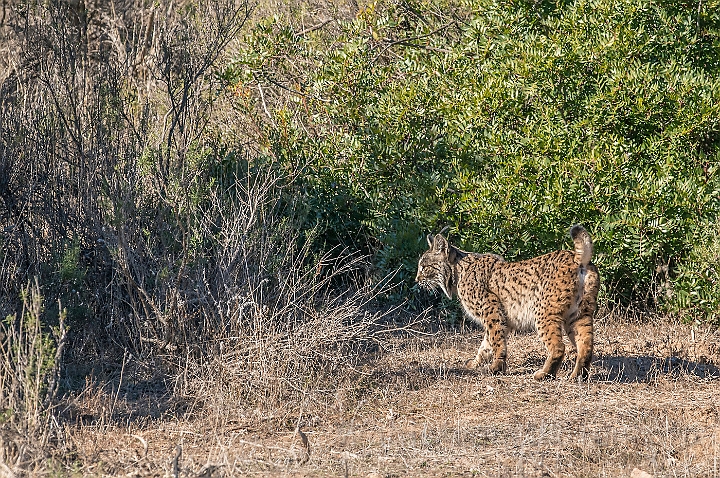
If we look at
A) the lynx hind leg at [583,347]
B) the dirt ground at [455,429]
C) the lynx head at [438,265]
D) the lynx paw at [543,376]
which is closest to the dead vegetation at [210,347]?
the dirt ground at [455,429]

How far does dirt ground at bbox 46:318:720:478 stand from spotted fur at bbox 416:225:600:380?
273 mm

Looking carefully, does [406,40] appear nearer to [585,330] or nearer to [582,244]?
[582,244]

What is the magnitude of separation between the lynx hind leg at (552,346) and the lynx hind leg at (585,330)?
0.17 metres

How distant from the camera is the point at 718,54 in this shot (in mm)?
9977

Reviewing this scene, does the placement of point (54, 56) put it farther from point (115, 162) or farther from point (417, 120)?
point (417, 120)

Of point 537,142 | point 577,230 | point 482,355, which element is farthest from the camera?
point 537,142

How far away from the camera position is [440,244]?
9.52 m

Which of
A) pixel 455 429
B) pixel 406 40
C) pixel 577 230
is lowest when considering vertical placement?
pixel 455 429

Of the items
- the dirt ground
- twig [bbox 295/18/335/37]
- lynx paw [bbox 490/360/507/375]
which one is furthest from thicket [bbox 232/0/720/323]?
lynx paw [bbox 490/360/507/375]

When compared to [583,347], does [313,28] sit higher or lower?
higher

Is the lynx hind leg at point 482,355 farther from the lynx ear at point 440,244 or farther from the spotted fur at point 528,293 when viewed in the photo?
the lynx ear at point 440,244

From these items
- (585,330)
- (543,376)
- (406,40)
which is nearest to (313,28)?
(406,40)

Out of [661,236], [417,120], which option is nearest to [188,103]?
[417,120]

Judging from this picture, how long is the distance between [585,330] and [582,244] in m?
0.79
